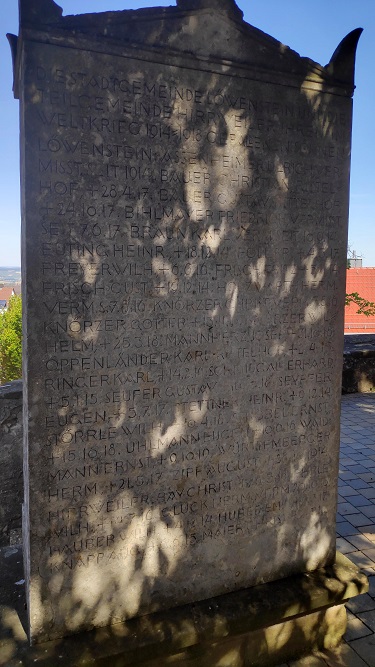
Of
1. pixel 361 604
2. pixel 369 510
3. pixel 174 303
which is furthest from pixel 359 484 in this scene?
pixel 174 303

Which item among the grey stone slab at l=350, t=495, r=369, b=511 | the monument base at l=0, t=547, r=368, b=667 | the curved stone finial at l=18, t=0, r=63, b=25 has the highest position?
the curved stone finial at l=18, t=0, r=63, b=25

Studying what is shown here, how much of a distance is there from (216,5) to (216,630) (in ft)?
11.9

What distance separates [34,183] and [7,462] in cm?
284

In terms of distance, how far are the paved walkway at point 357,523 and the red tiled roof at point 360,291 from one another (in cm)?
2006

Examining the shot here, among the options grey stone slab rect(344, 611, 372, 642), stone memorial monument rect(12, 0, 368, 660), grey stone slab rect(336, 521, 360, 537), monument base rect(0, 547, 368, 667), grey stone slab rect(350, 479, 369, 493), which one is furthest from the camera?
grey stone slab rect(350, 479, 369, 493)

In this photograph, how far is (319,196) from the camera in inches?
126

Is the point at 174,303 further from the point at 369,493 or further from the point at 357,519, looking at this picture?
the point at 369,493

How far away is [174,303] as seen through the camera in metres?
2.86

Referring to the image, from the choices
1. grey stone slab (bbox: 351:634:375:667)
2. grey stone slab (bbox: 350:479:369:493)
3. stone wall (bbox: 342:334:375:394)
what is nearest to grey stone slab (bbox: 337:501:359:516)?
grey stone slab (bbox: 350:479:369:493)

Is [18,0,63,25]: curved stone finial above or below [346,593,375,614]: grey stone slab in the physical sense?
above

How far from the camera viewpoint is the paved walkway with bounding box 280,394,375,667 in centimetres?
328

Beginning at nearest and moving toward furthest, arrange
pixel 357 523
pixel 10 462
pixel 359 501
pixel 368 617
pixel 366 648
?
pixel 366 648 → pixel 368 617 → pixel 10 462 → pixel 357 523 → pixel 359 501

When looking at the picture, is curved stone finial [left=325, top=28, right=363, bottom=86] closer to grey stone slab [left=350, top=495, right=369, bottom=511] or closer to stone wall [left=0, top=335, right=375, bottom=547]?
stone wall [left=0, top=335, right=375, bottom=547]

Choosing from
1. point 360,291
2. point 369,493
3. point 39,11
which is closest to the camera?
point 39,11
